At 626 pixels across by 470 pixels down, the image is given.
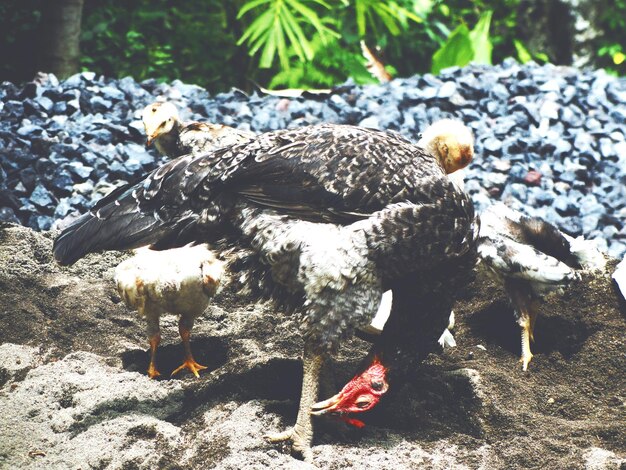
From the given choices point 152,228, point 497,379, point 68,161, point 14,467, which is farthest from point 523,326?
point 68,161

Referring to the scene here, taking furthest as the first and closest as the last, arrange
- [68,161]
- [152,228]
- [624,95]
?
[624,95]
[68,161]
[152,228]

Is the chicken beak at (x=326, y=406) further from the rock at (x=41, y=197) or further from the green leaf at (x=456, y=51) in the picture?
the green leaf at (x=456, y=51)

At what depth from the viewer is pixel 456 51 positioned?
9.59 metres

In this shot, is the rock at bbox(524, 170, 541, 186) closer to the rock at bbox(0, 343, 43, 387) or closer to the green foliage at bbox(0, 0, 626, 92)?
the green foliage at bbox(0, 0, 626, 92)

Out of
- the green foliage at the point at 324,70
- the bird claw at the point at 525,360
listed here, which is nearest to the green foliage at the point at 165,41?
the green foliage at the point at 324,70

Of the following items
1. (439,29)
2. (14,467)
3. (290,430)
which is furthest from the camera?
(439,29)

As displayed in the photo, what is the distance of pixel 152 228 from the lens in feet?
14.0

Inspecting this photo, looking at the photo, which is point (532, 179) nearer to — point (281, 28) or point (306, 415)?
point (281, 28)

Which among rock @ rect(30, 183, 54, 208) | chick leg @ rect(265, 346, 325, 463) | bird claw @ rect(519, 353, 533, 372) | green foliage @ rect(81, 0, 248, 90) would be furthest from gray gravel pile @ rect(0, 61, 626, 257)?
chick leg @ rect(265, 346, 325, 463)

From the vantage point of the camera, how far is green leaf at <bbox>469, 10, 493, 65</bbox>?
9.77 metres

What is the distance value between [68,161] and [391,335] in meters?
3.36

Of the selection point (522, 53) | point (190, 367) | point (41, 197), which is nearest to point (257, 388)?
point (190, 367)

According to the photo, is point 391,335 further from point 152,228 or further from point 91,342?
point 91,342

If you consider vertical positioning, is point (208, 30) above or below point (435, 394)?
above
